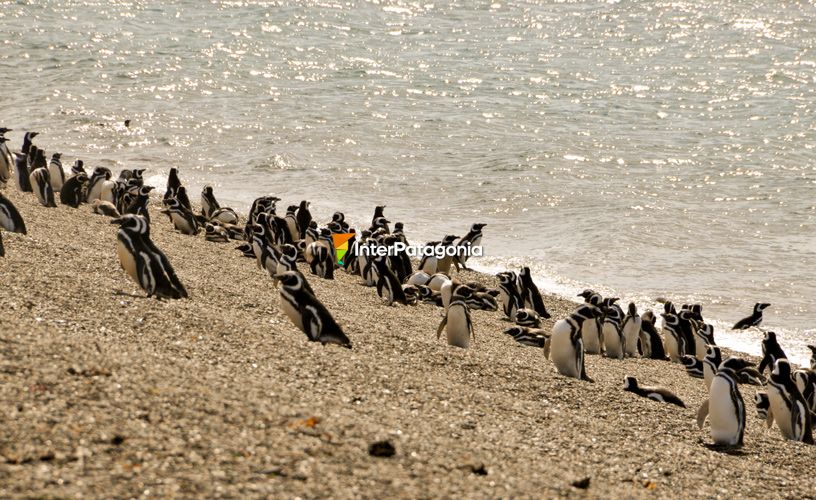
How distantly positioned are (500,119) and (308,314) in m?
20.1

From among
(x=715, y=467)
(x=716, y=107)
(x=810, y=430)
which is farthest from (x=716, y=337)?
(x=716, y=107)

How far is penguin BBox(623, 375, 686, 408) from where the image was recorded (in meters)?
9.42

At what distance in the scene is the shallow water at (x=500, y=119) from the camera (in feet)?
60.2

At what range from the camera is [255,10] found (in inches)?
1635

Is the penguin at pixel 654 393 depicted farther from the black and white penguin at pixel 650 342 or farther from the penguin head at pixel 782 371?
the black and white penguin at pixel 650 342

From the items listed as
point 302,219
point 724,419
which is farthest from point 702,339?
point 302,219

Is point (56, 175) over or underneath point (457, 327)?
over

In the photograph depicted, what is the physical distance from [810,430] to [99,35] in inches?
1262

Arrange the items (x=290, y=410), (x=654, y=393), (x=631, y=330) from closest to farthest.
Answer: (x=290, y=410) → (x=654, y=393) → (x=631, y=330)

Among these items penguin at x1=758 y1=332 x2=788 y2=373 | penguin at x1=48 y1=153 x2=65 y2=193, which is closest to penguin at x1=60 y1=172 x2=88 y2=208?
penguin at x1=48 y1=153 x2=65 y2=193

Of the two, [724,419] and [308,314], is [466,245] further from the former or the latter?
[724,419]

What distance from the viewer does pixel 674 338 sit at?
40.8 feet

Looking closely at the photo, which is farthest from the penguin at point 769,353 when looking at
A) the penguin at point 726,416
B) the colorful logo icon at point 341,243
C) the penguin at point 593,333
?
the colorful logo icon at point 341,243

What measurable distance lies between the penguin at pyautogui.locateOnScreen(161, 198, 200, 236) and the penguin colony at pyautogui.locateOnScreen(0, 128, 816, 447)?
0.02 meters
